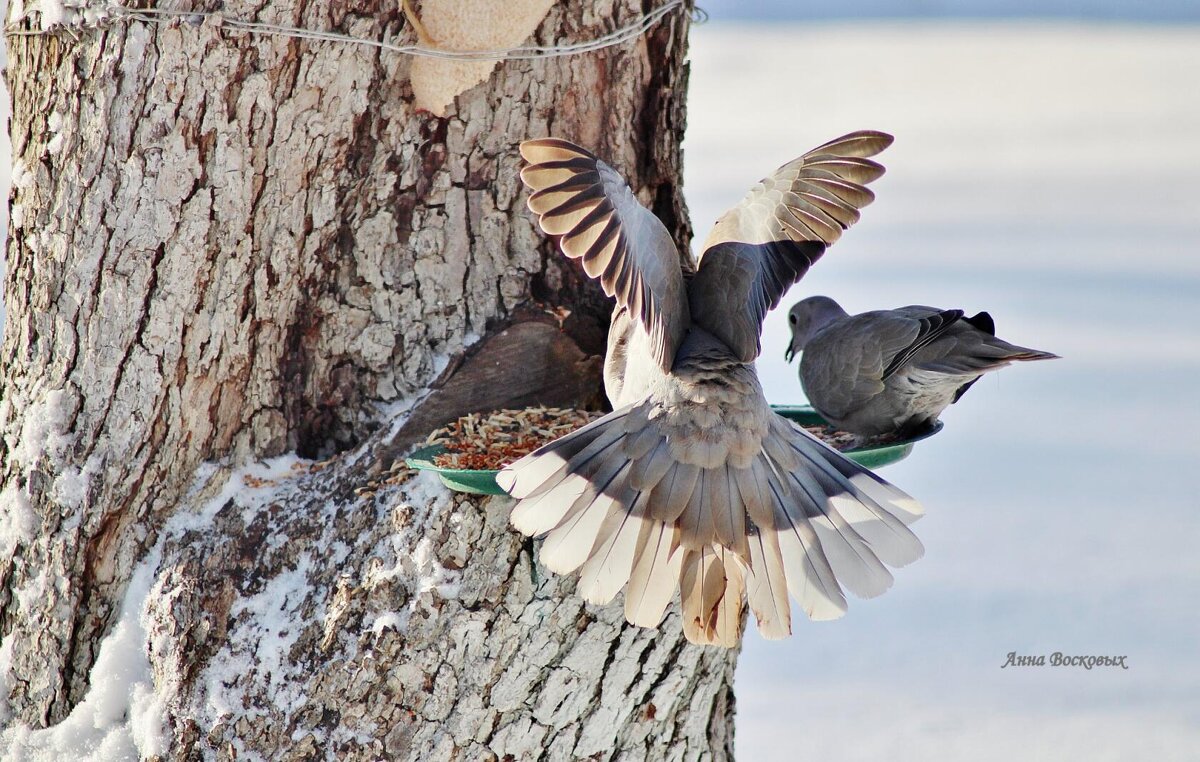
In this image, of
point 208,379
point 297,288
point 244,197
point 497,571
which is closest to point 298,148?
point 244,197

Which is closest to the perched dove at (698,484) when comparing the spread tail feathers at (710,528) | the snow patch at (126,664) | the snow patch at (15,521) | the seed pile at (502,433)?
the spread tail feathers at (710,528)

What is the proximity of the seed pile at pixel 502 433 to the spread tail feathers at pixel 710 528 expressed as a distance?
32 centimetres

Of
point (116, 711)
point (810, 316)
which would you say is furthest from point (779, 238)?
point (116, 711)

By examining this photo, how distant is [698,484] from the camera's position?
2.56m

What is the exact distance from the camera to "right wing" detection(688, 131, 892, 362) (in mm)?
2758

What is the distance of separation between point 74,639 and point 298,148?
1.39 m

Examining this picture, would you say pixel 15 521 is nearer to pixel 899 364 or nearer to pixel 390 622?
pixel 390 622

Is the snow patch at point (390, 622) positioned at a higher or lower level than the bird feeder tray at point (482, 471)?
lower

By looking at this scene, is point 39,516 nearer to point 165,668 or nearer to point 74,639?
point 74,639

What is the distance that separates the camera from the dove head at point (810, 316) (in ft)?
12.8

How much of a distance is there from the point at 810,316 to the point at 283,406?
1826 millimetres

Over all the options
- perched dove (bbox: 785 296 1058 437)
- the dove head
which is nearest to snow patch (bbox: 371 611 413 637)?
perched dove (bbox: 785 296 1058 437)

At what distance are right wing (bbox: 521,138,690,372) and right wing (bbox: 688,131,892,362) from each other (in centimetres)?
21

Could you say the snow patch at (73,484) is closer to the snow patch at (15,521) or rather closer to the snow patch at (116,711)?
the snow patch at (15,521)
